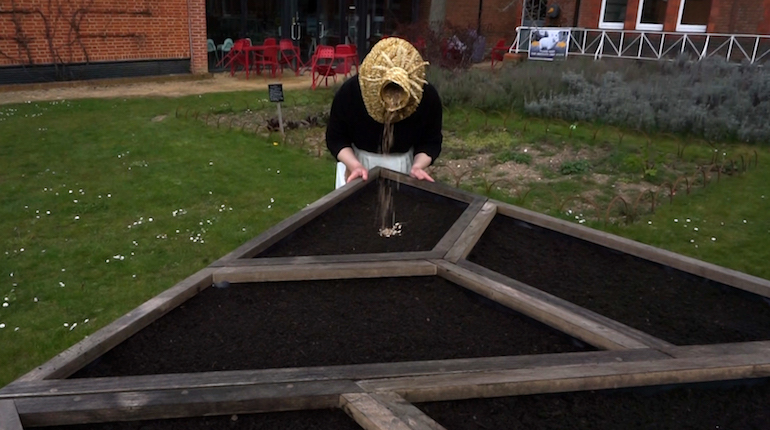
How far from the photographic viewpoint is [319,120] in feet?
29.0

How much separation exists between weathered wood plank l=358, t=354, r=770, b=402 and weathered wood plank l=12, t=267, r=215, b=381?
70 cm

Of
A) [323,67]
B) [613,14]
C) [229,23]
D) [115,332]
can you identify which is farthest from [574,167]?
[613,14]

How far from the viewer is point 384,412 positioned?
130 centimetres

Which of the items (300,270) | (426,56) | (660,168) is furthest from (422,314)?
(426,56)

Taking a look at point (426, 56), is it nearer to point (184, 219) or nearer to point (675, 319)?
point (184, 219)

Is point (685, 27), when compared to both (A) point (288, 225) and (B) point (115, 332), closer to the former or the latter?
(A) point (288, 225)

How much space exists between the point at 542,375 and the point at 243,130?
734 centimetres

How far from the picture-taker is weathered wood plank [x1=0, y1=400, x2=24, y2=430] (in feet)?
4.13

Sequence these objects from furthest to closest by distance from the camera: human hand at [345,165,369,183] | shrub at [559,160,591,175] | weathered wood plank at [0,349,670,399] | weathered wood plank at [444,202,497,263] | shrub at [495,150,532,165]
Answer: shrub at [495,150,532,165] < shrub at [559,160,591,175] < human hand at [345,165,369,183] < weathered wood plank at [444,202,497,263] < weathered wood plank at [0,349,670,399]

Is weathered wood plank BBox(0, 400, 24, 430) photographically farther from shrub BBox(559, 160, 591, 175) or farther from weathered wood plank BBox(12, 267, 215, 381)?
shrub BBox(559, 160, 591, 175)

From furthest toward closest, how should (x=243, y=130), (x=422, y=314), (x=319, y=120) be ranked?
(x=319, y=120) → (x=243, y=130) → (x=422, y=314)

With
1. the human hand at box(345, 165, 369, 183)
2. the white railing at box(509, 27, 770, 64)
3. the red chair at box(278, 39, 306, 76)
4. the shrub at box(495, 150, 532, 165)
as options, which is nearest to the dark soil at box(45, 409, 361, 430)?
the human hand at box(345, 165, 369, 183)

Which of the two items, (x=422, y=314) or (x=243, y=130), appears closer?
(x=422, y=314)

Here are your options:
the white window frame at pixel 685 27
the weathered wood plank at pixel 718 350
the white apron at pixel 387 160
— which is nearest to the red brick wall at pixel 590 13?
the white window frame at pixel 685 27
